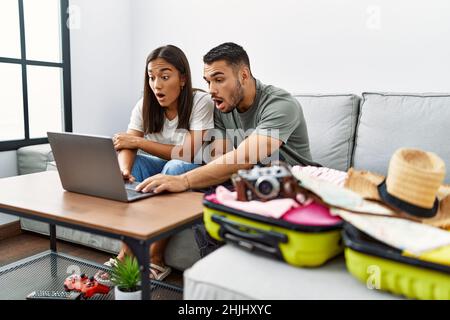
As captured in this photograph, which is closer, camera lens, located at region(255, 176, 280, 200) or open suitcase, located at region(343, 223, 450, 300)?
open suitcase, located at region(343, 223, 450, 300)

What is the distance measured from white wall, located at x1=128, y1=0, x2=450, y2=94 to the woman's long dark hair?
0.79m

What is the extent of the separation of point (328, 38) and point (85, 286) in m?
1.69

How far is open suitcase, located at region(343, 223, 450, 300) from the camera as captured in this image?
29.3 inches

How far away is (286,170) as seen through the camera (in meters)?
0.98

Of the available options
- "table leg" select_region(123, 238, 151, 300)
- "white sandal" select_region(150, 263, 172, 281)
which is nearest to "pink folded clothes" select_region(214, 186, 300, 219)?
"table leg" select_region(123, 238, 151, 300)

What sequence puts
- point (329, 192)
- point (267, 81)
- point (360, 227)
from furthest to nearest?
point (267, 81) < point (329, 192) < point (360, 227)

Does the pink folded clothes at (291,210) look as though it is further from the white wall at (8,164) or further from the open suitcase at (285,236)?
the white wall at (8,164)

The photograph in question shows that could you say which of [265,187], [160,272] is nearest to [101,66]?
[160,272]

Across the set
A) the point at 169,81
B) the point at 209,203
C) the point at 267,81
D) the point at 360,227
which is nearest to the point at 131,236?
the point at 209,203

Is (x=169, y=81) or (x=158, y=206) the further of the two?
(x=169, y=81)

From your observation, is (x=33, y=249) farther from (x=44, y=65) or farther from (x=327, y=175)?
(x=327, y=175)

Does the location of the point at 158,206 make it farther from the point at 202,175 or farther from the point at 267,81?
the point at 267,81

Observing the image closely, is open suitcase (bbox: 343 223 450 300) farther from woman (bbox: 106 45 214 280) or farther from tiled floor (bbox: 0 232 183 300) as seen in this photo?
tiled floor (bbox: 0 232 183 300)
